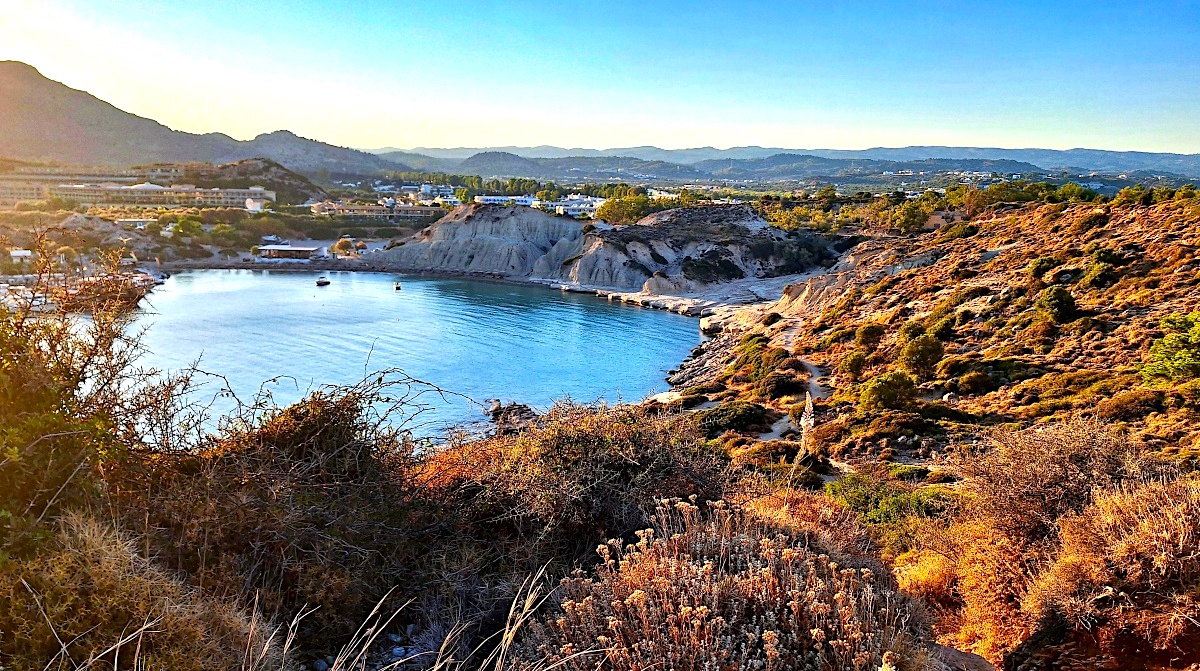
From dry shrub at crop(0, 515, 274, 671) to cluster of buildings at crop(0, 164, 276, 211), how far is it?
121 meters

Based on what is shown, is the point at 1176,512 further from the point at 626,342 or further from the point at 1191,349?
the point at 626,342

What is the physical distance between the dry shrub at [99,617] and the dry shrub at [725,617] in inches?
67.6

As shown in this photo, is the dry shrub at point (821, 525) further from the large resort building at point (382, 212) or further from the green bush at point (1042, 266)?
the large resort building at point (382, 212)

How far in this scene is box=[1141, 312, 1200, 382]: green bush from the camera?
17.7 metres

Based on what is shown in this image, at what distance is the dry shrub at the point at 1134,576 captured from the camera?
4.18m

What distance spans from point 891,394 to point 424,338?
31626 mm

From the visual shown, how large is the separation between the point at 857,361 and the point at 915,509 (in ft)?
64.2

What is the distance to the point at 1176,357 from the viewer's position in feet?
59.9

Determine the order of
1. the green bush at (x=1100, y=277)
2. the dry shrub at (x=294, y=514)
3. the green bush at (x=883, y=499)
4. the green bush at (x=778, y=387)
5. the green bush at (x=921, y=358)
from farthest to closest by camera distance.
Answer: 1. the green bush at (x=1100, y=277)
2. the green bush at (x=778, y=387)
3. the green bush at (x=921, y=358)
4. the green bush at (x=883, y=499)
5. the dry shrub at (x=294, y=514)

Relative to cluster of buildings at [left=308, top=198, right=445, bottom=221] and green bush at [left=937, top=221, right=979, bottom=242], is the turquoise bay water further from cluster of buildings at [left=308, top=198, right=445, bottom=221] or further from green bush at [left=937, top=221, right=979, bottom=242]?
cluster of buildings at [left=308, top=198, right=445, bottom=221]

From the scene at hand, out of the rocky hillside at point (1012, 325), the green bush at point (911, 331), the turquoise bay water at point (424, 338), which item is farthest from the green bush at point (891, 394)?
the turquoise bay water at point (424, 338)

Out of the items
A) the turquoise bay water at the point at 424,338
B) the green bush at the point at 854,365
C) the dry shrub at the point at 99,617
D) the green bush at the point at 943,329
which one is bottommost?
the turquoise bay water at the point at 424,338

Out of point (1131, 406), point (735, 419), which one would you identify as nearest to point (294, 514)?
point (1131, 406)

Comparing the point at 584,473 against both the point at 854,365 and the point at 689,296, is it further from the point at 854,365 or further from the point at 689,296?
the point at 689,296
